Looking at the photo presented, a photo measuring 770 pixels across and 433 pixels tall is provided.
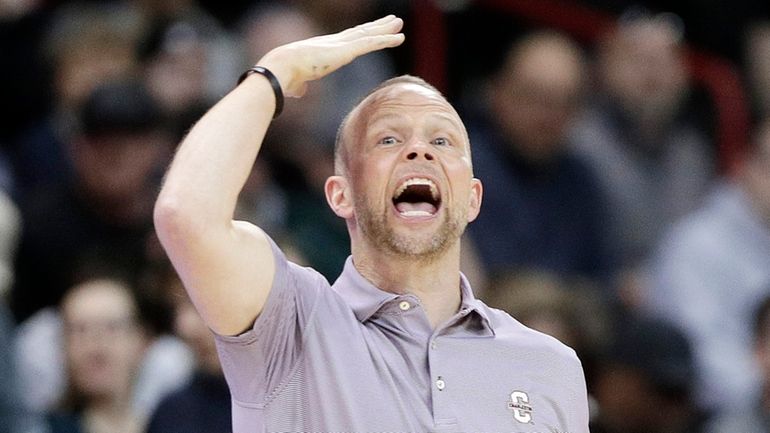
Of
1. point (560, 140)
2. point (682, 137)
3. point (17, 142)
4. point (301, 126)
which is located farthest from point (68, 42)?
point (682, 137)

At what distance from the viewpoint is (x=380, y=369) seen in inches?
124

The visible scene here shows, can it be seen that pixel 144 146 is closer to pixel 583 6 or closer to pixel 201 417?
pixel 201 417

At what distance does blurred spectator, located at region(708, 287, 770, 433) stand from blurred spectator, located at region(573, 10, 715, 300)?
0.63 meters

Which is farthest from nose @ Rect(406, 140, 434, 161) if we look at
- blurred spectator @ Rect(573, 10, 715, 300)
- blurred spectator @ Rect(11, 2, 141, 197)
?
blurred spectator @ Rect(573, 10, 715, 300)

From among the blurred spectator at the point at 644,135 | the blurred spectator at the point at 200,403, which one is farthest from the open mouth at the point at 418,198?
the blurred spectator at the point at 644,135

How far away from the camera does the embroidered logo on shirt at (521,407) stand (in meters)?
3.21

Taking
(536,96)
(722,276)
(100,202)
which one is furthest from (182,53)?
(722,276)

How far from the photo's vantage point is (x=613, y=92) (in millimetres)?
6762

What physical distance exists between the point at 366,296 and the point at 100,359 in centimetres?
220

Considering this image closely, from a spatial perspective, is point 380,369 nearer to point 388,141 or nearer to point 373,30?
point 388,141

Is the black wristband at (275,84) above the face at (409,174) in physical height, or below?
above

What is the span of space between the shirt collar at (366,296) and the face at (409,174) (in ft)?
0.27

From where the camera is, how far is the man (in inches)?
118

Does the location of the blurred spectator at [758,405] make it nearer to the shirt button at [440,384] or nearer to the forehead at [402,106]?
the forehead at [402,106]
